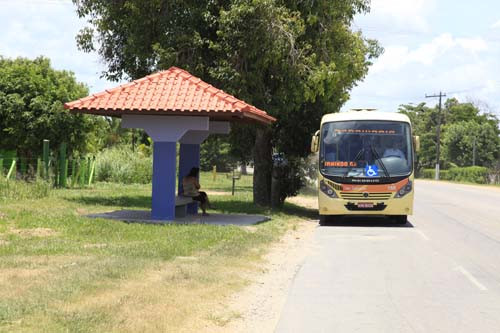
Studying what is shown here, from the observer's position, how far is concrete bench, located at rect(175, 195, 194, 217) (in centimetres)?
1886

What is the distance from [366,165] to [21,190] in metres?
10.7

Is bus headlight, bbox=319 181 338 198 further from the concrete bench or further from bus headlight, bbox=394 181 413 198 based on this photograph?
the concrete bench

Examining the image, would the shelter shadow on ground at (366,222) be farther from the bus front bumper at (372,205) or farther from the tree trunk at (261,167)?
the tree trunk at (261,167)

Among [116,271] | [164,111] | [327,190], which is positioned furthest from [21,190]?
[116,271]

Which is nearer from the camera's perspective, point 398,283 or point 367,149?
point 398,283

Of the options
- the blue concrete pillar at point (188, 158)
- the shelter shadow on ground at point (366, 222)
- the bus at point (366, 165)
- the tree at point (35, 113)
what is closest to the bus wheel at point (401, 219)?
the bus at point (366, 165)

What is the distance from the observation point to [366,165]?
19.7 metres

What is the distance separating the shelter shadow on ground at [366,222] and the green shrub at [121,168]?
64.1 feet

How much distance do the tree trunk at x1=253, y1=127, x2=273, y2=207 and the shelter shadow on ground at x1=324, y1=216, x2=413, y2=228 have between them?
12.1ft

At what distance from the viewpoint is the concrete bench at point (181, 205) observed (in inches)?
742

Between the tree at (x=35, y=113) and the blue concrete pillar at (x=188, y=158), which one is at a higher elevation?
the tree at (x=35, y=113)

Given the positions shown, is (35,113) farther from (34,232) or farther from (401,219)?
(34,232)

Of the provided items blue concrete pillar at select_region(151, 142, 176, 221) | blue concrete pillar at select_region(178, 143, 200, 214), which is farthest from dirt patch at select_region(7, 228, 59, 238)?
blue concrete pillar at select_region(178, 143, 200, 214)

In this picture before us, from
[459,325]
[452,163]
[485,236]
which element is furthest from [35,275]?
[452,163]
